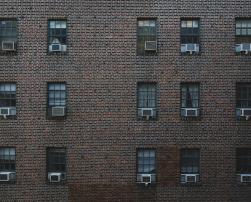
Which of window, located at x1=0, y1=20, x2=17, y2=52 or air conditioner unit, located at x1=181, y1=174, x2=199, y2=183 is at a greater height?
window, located at x1=0, y1=20, x2=17, y2=52

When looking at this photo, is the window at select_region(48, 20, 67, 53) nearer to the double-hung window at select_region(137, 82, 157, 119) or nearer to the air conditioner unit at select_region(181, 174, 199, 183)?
the double-hung window at select_region(137, 82, 157, 119)

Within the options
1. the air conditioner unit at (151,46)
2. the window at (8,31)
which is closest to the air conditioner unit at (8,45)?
the window at (8,31)

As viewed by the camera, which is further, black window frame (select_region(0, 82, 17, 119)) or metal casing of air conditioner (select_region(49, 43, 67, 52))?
black window frame (select_region(0, 82, 17, 119))

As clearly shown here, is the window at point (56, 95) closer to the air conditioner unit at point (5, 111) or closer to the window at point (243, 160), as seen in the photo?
the air conditioner unit at point (5, 111)

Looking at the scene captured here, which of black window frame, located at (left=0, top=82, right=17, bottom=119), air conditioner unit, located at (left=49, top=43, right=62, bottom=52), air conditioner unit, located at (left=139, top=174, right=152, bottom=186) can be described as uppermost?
air conditioner unit, located at (left=49, top=43, right=62, bottom=52)

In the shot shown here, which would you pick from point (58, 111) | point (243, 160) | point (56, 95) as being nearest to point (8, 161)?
point (58, 111)

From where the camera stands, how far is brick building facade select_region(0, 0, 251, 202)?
23594mm

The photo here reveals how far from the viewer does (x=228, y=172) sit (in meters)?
23.6

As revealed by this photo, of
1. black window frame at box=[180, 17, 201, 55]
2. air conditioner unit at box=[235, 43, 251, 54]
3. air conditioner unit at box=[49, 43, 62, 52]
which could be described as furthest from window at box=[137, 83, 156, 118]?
air conditioner unit at box=[235, 43, 251, 54]

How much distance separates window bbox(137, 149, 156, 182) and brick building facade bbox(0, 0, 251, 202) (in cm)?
5

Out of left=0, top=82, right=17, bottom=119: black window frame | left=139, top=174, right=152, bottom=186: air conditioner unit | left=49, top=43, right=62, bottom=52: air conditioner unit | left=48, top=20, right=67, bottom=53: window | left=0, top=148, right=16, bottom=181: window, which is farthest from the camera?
left=48, top=20, right=67, bottom=53: window

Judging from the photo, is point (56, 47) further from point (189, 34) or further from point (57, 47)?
point (189, 34)

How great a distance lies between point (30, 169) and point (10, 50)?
585cm

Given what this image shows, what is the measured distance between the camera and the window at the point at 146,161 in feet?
78.2
